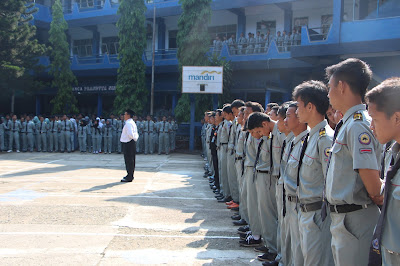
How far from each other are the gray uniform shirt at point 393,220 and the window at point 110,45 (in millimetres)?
28264

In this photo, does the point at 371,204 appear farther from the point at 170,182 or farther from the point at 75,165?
the point at 75,165

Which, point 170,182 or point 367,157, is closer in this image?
point 367,157

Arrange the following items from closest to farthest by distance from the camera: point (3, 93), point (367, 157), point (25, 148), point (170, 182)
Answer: point (367, 157) < point (170, 182) < point (25, 148) < point (3, 93)

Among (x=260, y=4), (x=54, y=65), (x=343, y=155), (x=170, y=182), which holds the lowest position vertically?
(x=170, y=182)

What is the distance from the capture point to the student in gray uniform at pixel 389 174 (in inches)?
83.3

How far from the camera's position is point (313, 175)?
3.26m

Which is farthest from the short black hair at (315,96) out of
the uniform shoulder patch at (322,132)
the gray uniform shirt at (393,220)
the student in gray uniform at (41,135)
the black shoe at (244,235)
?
the student in gray uniform at (41,135)

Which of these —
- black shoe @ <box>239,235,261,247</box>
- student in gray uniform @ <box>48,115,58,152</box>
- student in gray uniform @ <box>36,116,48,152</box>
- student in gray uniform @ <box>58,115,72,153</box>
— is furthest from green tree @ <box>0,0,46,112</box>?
black shoe @ <box>239,235,261,247</box>

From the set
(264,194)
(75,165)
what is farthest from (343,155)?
(75,165)

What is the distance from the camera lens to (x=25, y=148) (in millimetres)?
19328

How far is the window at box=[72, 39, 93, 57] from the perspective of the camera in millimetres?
30031

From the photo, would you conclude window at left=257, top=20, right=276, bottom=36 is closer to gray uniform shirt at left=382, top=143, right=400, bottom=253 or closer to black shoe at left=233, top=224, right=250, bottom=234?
black shoe at left=233, top=224, right=250, bottom=234

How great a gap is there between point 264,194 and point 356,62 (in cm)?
263

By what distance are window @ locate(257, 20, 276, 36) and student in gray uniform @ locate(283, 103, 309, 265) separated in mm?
20812
